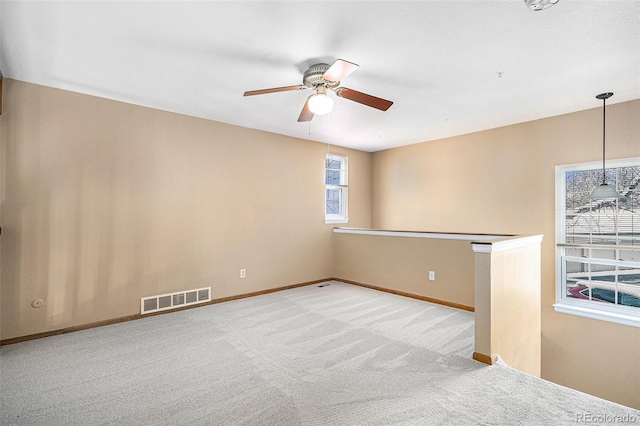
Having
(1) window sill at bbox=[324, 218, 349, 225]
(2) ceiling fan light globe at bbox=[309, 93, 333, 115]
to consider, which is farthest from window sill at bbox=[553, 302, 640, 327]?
(2) ceiling fan light globe at bbox=[309, 93, 333, 115]

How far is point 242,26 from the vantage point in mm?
2193

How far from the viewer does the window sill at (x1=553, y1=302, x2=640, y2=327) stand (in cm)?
356

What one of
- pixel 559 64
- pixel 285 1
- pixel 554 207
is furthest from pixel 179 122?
pixel 554 207

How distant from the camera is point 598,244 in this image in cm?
390

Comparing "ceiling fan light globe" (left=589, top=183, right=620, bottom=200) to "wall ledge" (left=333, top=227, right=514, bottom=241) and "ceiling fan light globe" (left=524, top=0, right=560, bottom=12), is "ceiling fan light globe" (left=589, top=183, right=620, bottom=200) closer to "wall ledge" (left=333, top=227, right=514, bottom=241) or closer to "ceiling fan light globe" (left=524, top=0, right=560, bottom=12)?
"wall ledge" (left=333, top=227, right=514, bottom=241)

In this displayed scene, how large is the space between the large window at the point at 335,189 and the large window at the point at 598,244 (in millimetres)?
3362

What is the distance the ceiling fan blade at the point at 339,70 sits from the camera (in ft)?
7.35

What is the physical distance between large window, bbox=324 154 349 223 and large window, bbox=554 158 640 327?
3.36 metres

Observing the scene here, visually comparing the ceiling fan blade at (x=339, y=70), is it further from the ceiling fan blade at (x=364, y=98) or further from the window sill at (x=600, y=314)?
the window sill at (x=600, y=314)

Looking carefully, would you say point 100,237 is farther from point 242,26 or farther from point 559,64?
point 559,64

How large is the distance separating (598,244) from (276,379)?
425 centimetres

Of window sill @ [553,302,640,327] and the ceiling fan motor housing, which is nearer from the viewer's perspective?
the ceiling fan motor housing

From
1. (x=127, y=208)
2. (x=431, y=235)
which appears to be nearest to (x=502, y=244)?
(x=431, y=235)

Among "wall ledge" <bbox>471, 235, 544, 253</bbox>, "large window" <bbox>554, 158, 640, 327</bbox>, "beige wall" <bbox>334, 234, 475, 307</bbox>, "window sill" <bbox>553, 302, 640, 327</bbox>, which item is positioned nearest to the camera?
"wall ledge" <bbox>471, 235, 544, 253</bbox>
